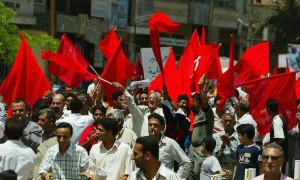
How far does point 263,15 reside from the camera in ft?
211

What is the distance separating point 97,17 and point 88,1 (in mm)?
918

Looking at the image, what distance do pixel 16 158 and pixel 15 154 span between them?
5cm

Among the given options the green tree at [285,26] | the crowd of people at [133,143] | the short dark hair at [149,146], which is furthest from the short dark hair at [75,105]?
the green tree at [285,26]

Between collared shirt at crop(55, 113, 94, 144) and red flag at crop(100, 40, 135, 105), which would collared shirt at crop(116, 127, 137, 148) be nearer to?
collared shirt at crop(55, 113, 94, 144)

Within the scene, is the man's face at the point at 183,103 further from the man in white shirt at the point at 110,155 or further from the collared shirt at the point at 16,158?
the collared shirt at the point at 16,158

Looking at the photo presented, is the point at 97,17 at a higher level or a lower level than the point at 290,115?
lower

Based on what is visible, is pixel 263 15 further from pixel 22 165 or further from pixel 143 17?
pixel 22 165

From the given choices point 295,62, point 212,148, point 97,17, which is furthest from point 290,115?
point 97,17

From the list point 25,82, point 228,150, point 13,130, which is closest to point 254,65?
point 25,82

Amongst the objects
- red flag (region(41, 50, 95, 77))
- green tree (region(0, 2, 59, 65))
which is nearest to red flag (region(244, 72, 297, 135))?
red flag (region(41, 50, 95, 77))

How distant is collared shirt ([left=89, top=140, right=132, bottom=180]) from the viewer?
10.3 metres

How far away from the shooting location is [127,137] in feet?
37.8

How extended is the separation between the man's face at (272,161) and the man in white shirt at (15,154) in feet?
9.32

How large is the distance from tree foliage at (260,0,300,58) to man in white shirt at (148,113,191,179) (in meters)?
45.4
